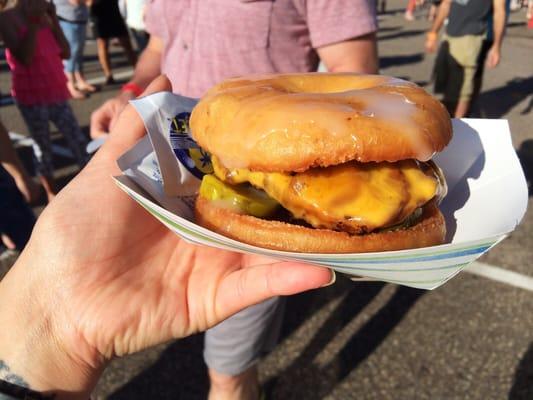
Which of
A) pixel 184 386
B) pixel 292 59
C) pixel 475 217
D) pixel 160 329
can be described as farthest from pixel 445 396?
pixel 292 59

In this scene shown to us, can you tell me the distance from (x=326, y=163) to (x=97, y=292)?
875mm

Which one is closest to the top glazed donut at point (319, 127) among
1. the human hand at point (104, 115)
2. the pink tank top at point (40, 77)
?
the human hand at point (104, 115)

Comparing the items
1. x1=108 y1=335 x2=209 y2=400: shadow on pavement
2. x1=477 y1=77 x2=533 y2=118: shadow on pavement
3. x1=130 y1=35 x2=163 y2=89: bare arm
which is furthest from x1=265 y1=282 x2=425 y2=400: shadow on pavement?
x1=477 y1=77 x2=533 y2=118: shadow on pavement

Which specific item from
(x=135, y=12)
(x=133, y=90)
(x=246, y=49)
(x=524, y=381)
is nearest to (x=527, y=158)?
(x=524, y=381)

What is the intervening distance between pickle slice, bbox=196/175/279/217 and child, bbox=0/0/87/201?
3264 mm

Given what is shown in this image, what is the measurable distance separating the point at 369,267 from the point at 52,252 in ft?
3.49

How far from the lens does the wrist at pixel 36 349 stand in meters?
1.54

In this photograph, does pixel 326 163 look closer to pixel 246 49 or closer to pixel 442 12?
pixel 246 49

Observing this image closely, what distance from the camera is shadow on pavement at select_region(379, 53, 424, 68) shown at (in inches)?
420

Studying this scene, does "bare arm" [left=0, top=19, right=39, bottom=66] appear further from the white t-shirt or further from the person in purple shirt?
the white t-shirt

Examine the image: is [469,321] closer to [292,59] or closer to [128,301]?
[292,59]

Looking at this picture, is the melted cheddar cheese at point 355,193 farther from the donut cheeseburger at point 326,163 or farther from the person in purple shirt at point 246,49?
the person in purple shirt at point 246,49

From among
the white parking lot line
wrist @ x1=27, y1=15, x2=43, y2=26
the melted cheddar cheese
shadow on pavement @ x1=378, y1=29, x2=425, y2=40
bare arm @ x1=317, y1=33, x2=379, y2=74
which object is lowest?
shadow on pavement @ x1=378, y1=29, x2=425, y2=40

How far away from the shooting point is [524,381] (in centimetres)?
274
